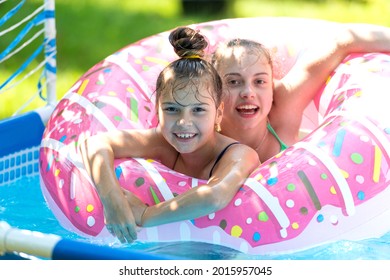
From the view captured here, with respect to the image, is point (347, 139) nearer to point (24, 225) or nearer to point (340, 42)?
point (340, 42)

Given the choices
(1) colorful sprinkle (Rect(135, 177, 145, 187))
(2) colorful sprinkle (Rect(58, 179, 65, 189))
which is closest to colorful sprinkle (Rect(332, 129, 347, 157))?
(1) colorful sprinkle (Rect(135, 177, 145, 187))

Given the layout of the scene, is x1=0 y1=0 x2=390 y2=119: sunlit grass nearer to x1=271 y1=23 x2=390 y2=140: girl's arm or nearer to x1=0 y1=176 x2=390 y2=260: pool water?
x1=271 y1=23 x2=390 y2=140: girl's arm

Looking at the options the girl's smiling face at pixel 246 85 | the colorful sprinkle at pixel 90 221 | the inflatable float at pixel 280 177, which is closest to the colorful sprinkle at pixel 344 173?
the inflatable float at pixel 280 177

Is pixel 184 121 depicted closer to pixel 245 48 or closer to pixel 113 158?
pixel 113 158

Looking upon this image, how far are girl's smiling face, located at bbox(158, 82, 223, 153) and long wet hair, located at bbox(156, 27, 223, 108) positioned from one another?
0.04 feet

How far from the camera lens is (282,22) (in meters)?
3.92

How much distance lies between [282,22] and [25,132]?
1272 millimetres

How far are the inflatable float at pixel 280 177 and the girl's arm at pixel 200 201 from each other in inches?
1.4

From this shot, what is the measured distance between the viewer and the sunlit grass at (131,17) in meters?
5.94

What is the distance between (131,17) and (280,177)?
3721 mm

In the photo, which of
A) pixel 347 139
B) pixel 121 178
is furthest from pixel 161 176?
pixel 347 139

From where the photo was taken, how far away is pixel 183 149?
10.1 feet

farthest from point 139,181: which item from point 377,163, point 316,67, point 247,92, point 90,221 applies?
point 316,67

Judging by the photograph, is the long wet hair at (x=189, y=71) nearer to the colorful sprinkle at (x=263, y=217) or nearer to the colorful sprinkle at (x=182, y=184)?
the colorful sprinkle at (x=182, y=184)
